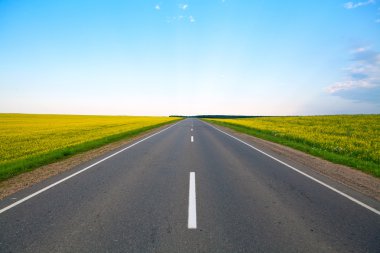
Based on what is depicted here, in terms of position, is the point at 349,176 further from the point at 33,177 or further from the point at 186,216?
the point at 33,177

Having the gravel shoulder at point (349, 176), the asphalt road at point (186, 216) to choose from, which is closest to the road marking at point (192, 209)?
the asphalt road at point (186, 216)

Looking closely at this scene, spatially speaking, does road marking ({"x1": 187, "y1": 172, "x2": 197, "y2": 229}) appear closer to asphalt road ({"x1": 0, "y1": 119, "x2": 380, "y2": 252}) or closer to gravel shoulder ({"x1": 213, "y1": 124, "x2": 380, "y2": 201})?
asphalt road ({"x1": 0, "y1": 119, "x2": 380, "y2": 252})

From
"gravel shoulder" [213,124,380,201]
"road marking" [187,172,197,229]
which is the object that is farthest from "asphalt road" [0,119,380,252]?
"gravel shoulder" [213,124,380,201]

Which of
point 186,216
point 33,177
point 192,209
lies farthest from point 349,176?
point 33,177

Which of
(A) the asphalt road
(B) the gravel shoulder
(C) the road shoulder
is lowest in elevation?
(C) the road shoulder

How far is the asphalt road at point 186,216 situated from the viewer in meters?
3.50

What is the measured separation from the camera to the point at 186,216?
4406mm

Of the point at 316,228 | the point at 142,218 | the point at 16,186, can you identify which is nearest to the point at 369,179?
the point at 316,228

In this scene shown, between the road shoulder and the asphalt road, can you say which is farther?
the road shoulder

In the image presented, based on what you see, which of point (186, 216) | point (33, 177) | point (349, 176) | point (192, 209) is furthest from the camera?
point (349, 176)

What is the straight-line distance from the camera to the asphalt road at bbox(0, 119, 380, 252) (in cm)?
350

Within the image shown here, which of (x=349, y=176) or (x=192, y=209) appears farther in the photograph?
(x=349, y=176)

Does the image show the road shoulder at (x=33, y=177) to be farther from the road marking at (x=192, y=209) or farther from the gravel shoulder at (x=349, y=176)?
the gravel shoulder at (x=349, y=176)

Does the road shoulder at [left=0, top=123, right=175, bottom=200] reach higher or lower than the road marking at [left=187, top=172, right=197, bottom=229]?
lower
